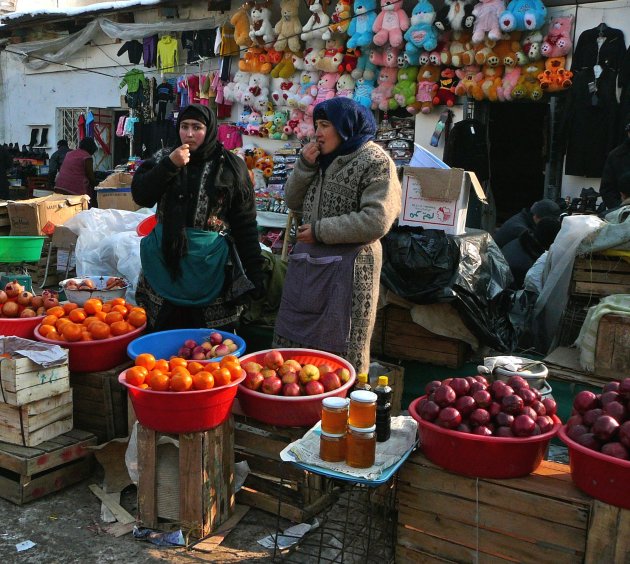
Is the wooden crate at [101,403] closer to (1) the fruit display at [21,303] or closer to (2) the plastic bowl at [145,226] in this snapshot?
(1) the fruit display at [21,303]

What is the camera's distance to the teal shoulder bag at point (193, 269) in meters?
3.85

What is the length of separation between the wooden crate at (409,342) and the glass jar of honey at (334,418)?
2323 mm

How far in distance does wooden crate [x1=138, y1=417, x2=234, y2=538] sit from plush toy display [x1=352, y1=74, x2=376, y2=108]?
6.79m

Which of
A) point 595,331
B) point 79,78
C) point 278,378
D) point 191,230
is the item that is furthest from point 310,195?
point 79,78

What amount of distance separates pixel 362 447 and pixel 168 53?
35.1 ft

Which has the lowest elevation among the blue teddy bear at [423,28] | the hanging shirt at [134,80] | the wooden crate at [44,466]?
the wooden crate at [44,466]

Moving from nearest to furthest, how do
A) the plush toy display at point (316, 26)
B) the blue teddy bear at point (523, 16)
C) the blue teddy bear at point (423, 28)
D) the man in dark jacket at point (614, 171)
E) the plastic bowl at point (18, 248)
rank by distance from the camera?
the plastic bowl at point (18, 248)
the man in dark jacket at point (614, 171)
the blue teddy bear at point (523, 16)
the blue teddy bear at point (423, 28)
the plush toy display at point (316, 26)

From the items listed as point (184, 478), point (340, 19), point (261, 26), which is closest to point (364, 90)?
point (340, 19)

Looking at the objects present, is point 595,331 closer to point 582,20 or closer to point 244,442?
point 244,442

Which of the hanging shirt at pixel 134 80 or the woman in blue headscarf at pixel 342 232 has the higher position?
the hanging shirt at pixel 134 80

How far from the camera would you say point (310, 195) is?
359cm

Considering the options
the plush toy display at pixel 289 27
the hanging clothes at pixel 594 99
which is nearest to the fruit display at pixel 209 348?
the hanging clothes at pixel 594 99

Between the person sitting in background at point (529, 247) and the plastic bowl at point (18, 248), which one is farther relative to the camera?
the plastic bowl at point (18, 248)

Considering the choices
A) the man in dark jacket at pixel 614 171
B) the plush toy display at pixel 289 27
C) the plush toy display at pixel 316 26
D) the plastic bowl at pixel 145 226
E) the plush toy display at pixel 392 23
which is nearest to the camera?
the plastic bowl at pixel 145 226
